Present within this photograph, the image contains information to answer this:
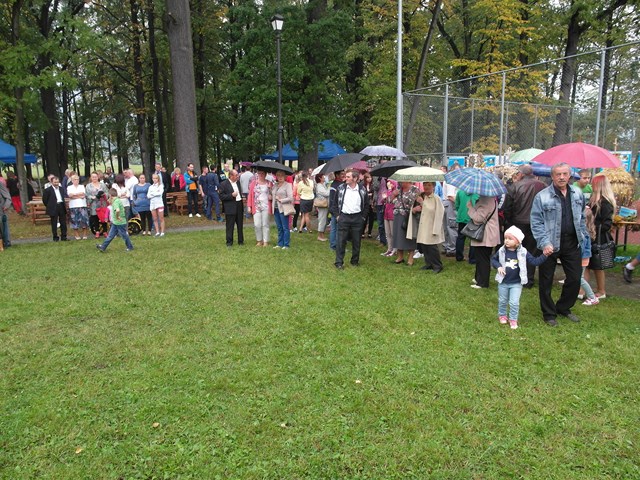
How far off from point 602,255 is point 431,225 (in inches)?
110

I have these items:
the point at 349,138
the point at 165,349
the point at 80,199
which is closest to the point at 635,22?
the point at 349,138

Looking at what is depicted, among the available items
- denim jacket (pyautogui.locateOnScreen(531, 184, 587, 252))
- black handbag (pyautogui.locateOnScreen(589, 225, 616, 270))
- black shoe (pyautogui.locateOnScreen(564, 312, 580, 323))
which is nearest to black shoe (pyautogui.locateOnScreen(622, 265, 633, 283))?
black handbag (pyautogui.locateOnScreen(589, 225, 616, 270))

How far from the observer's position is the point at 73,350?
5.32 meters

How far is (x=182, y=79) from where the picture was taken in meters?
18.4

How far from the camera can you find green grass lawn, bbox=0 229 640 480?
11.2ft

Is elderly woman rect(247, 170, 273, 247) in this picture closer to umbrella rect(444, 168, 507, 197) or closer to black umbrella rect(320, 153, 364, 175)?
black umbrella rect(320, 153, 364, 175)

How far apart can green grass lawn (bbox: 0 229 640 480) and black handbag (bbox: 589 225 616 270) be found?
577mm

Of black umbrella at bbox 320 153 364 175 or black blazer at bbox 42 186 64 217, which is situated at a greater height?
black umbrella at bbox 320 153 364 175

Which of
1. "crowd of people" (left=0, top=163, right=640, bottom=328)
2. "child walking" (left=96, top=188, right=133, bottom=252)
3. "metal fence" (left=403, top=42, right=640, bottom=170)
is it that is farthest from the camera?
"metal fence" (left=403, top=42, right=640, bottom=170)

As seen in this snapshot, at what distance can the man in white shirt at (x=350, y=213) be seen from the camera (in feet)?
30.4

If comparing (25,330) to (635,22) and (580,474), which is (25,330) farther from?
(635,22)

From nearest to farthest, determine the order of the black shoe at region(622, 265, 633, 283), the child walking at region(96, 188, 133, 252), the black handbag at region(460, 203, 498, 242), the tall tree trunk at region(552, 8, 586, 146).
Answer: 1. the black handbag at region(460, 203, 498, 242)
2. the black shoe at region(622, 265, 633, 283)
3. the child walking at region(96, 188, 133, 252)
4. the tall tree trunk at region(552, 8, 586, 146)

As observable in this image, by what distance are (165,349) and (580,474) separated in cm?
403

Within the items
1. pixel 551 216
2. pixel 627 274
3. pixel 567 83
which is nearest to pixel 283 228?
pixel 551 216
